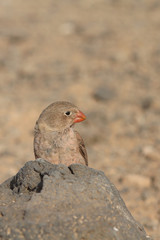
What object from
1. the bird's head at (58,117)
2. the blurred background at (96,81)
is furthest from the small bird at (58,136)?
the blurred background at (96,81)

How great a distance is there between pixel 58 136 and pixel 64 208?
170cm

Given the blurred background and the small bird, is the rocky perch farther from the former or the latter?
the blurred background

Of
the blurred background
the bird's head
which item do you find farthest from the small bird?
the blurred background

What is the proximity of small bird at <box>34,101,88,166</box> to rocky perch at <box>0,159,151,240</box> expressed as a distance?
0.97m

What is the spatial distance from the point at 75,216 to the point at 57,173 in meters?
0.49

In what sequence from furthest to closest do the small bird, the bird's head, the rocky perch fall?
the bird's head, the small bird, the rocky perch

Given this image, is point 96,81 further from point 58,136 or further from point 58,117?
point 58,136

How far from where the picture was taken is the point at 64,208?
13.1ft

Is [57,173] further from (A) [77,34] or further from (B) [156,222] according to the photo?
(A) [77,34]

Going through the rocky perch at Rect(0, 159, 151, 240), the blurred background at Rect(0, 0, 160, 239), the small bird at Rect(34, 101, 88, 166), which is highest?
the blurred background at Rect(0, 0, 160, 239)

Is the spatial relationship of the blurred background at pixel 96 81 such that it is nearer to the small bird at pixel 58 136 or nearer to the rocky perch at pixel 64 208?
the small bird at pixel 58 136

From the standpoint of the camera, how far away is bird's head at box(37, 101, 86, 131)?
18.4ft

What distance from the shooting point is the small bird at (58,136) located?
17.8ft

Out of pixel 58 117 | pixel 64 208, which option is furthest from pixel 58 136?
pixel 64 208
